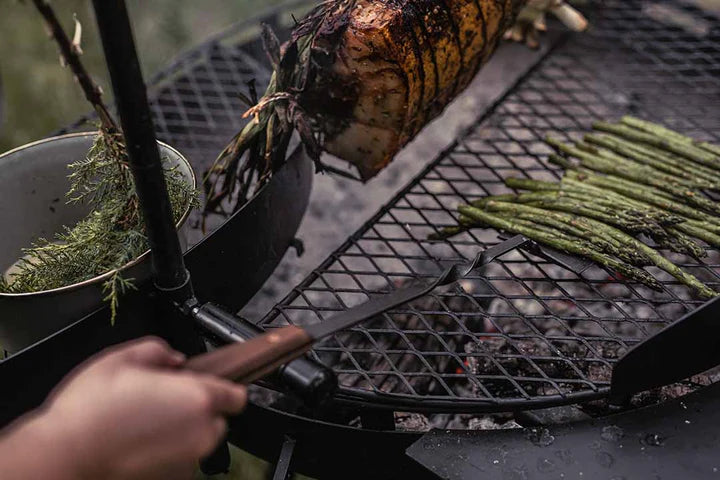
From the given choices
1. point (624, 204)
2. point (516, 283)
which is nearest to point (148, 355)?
point (624, 204)

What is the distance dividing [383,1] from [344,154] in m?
0.69

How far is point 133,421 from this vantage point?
1.07m

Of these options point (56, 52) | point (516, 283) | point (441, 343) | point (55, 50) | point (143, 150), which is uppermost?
point (143, 150)

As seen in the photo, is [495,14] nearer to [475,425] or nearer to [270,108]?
[270,108]

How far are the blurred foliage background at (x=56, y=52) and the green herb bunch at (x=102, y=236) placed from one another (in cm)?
324

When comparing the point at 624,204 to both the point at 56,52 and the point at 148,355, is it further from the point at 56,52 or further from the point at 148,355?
Answer: the point at 56,52

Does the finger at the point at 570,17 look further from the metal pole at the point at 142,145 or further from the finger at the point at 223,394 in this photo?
the finger at the point at 223,394

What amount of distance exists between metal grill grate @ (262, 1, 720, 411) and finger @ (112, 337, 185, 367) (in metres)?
0.98

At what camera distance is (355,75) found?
2.65 metres

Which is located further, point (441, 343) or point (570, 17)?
point (570, 17)

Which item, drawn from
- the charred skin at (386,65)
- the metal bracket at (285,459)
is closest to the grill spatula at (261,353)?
the metal bracket at (285,459)

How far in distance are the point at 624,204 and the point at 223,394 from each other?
87.4 inches

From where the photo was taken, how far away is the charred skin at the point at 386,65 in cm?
257

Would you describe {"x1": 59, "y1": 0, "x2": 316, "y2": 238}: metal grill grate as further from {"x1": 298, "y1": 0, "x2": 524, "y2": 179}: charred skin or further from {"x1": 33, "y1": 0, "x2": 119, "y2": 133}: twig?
{"x1": 33, "y1": 0, "x2": 119, "y2": 133}: twig
